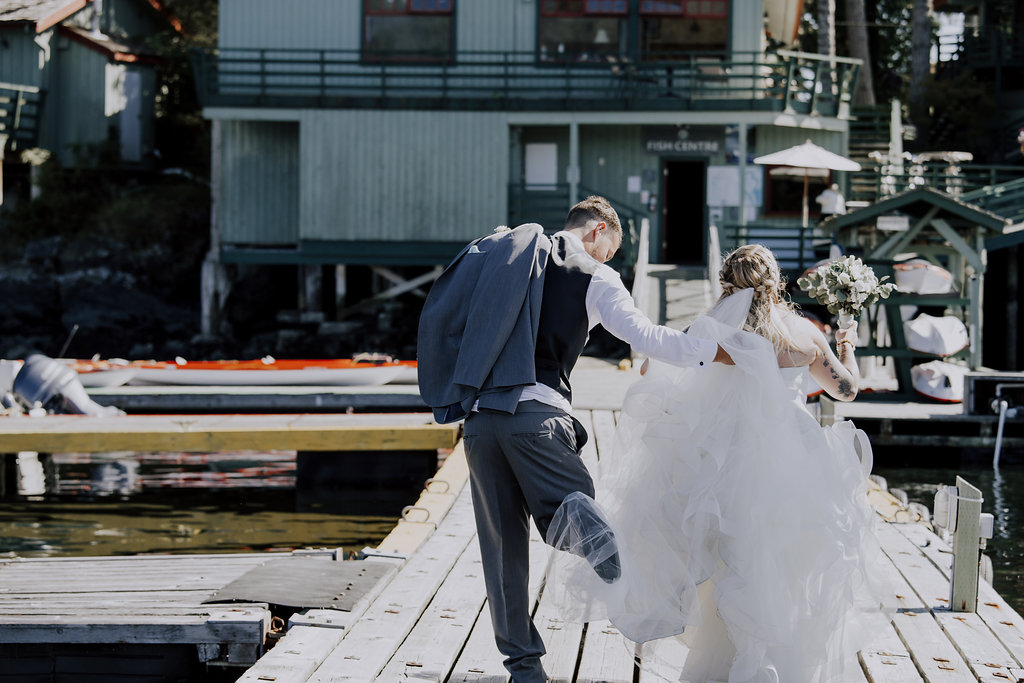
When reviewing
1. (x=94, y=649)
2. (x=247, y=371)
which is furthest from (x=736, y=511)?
(x=247, y=371)

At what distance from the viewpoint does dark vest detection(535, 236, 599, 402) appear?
13.6 feet

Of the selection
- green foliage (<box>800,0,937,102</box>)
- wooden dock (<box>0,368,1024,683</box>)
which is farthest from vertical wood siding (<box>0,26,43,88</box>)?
wooden dock (<box>0,368,1024,683</box>)

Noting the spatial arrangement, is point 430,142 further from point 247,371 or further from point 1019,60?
point 1019,60

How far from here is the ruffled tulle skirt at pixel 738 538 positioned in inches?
160

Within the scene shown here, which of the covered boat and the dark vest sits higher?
the dark vest

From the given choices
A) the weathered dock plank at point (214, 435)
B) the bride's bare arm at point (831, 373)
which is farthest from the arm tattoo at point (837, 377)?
the weathered dock plank at point (214, 435)

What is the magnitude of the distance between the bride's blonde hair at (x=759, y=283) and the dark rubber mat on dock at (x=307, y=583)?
2.14m

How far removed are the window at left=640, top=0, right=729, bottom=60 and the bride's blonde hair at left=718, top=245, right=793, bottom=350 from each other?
19299 mm

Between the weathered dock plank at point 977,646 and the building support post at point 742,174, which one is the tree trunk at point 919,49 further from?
the weathered dock plank at point 977,646

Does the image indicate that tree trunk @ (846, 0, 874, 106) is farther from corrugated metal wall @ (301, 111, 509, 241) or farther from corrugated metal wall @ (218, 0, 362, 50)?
corrugated metal wall @ (218, 0, 362, 50)

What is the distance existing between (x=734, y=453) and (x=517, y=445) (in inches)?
28.9

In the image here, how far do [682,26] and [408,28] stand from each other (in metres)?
5.03

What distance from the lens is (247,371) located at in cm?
1544

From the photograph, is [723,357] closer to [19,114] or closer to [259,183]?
[259,183]
